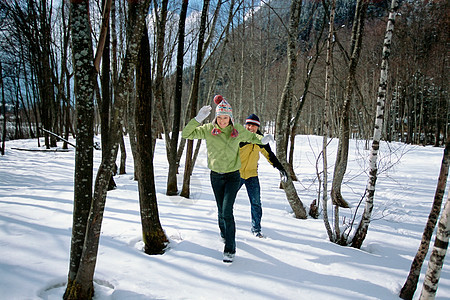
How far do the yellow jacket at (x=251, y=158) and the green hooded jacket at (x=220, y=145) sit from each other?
2.49 ft

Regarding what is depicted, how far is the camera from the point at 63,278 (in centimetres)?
210

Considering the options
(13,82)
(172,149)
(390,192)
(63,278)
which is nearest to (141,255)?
(63,278)

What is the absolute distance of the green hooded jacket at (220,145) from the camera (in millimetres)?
2680

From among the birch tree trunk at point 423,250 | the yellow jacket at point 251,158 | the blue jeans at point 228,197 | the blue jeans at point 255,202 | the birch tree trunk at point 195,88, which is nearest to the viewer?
the birch tree trunk at point 423,250

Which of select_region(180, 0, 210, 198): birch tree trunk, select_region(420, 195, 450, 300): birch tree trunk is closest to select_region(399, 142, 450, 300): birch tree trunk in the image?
select_region(420, 195, 450, 300): birch tree trunk

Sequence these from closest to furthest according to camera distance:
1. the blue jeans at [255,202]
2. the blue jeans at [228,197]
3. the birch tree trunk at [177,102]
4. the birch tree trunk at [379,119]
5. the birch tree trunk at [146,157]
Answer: the blue jeans at [228,197] < the birch tree trunk at [146,157] < the birch tree trunk at [379,119] < the blue jeans at [255,202] < the birch tree trunk at [177,102]

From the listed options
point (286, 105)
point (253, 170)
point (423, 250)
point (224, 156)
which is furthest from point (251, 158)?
point (423, 250)

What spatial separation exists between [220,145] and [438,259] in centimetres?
212

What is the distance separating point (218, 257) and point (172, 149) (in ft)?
9.64

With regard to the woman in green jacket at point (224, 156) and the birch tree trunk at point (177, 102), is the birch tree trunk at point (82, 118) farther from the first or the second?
the birch tree trunk at point (177, 102)

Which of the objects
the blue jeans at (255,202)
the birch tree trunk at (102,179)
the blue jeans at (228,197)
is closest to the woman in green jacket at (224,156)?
the blue jeans at (228,197)

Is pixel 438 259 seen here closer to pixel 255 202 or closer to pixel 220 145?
pixel 255 202

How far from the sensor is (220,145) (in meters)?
2.72

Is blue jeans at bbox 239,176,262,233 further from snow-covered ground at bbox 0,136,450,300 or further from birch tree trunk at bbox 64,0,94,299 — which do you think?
birch tree trunk at bbox 64,0,94,299
